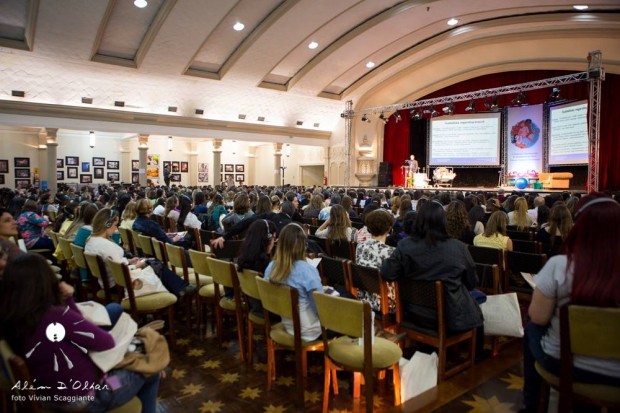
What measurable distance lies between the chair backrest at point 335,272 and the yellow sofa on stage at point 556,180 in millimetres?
13928

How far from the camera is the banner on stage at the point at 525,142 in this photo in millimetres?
16422

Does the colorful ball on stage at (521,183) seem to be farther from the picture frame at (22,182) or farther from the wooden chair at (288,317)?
the picture frame at (22,182)

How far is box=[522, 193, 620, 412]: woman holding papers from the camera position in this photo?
1755mm

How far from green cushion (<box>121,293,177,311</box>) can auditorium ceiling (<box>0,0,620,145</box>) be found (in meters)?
10.8

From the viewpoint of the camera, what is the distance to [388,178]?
1958 cm

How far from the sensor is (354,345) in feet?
8.40

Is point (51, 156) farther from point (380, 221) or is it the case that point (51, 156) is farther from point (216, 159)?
point (380, 221)

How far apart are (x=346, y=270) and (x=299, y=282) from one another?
0.73 meters

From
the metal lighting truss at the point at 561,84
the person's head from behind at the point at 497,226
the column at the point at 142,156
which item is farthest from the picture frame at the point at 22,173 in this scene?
the person's head from behind at the point at 497,226

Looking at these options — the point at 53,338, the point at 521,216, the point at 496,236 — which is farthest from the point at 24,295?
the point at 521,216

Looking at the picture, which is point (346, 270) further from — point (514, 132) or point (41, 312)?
point (514, 132)

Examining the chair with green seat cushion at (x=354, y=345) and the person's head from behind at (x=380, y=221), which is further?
the person's head from behind at (x=380, y=221)

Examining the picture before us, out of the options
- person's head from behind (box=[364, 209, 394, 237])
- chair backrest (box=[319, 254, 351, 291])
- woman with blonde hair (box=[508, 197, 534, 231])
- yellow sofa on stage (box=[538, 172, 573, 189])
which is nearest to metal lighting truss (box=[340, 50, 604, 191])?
yellow sofa on stage (box=[538, 172, 573, 189])

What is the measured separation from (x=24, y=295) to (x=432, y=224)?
2.30 meters
